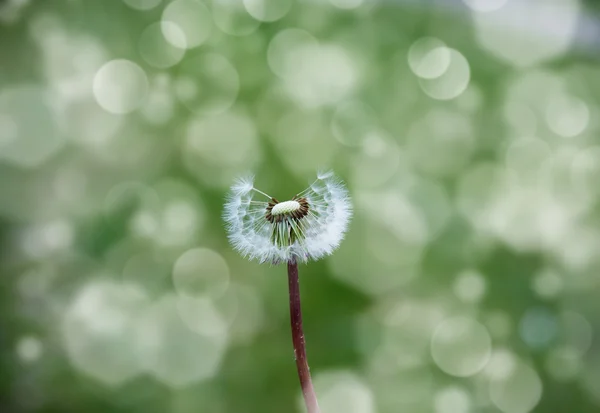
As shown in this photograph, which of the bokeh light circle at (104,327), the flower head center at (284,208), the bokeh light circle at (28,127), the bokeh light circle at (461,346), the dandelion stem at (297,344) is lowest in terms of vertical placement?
the dandelion stem at (297,344)

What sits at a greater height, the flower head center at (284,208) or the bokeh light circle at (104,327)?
the bokeh light circle at (104,327)

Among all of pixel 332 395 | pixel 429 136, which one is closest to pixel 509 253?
pixel 429 136

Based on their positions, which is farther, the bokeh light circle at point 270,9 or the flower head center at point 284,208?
the bokeh light circle at point 270,9

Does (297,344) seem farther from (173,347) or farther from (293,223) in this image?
(173,347)

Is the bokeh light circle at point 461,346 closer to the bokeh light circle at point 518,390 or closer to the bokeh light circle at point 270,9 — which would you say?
the bokeh light circle at point 518,390

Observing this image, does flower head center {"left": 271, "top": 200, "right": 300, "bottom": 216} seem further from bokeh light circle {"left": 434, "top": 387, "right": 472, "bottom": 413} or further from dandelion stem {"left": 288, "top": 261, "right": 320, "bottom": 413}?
bokeh light circle {"left": 434, "top": 387, "right": 472, "bottom": 413}

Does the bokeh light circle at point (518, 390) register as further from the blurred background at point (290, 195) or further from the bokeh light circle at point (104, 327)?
the bokeh light circle at point (104, 327)

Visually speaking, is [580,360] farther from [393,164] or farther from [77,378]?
[77,378]

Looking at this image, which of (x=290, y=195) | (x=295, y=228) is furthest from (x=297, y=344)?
(x=290, y=195)

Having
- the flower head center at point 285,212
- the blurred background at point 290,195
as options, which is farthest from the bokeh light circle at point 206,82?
the flower head center at point 285,212
